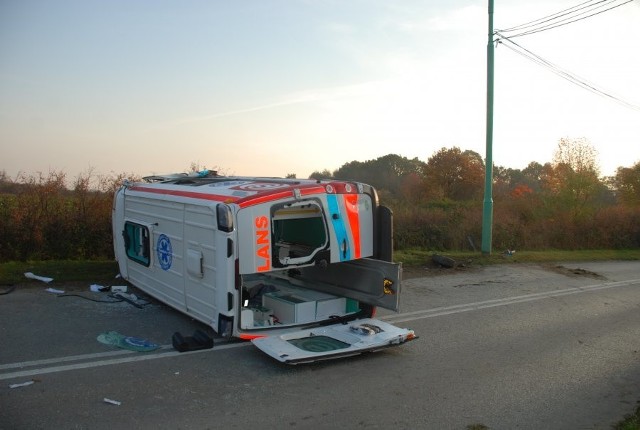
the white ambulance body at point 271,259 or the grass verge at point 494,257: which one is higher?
the white ambulance body at point 271,259

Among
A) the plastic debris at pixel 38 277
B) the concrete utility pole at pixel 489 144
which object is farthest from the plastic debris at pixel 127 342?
the concrete utility pole at pixel 489 144

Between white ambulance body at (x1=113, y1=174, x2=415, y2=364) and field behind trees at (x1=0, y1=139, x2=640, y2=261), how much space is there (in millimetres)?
2231

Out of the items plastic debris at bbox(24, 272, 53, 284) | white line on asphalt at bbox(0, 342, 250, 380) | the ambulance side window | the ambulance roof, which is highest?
the ambulance roof

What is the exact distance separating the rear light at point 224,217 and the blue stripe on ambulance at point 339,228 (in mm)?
1480

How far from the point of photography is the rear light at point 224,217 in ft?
19.4

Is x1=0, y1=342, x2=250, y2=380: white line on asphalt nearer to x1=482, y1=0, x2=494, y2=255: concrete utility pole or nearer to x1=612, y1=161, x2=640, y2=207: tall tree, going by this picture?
x1=482, y1=0, x2=494, y2=255: concrete utility pole

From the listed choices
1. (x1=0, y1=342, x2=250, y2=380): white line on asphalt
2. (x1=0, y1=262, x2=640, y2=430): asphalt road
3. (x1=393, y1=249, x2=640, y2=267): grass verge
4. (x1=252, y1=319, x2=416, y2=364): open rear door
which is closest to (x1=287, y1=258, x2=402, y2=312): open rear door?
(x1=252, y1=319, x2=416, y2=364): open rear door

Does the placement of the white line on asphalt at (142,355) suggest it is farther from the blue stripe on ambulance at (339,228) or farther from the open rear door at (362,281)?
the blue stripe on ambulance at (339,228)

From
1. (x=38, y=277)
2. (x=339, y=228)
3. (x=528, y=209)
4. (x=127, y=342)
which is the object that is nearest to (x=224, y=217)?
(x=339, y=228)

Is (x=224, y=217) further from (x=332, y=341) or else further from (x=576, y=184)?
(x=576, y=184)

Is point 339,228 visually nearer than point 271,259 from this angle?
No

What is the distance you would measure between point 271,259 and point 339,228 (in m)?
1.15

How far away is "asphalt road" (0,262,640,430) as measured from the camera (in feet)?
15.3

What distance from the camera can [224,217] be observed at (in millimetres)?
5938
